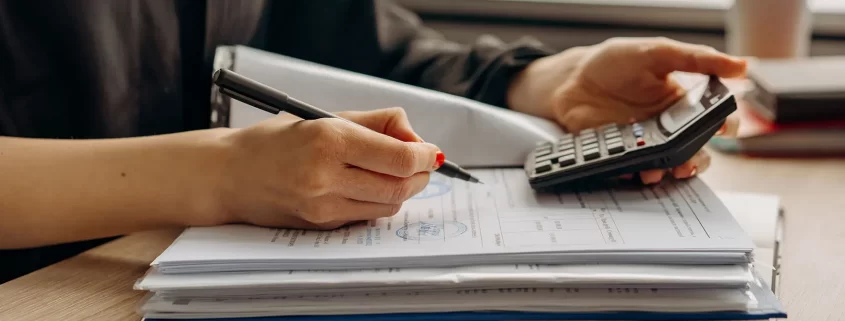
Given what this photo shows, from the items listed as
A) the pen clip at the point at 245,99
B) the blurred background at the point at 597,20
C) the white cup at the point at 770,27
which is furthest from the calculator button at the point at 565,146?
the blurred background at the point at 597,20

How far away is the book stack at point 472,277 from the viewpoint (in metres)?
0.41

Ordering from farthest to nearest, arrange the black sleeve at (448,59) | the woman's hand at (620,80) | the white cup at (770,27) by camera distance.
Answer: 1. the white cup at (770,27)
2. the black sleeve at (448,59)
3. the woman's hand at (620,80)

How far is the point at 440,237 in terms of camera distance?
18.1 inches

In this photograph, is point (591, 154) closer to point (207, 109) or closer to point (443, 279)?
point (443, 279)

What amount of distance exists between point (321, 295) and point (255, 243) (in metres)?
0.06

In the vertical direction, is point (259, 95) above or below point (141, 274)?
above

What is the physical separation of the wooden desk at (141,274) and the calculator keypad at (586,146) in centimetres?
13

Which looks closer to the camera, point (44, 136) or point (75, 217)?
point (75, 217)

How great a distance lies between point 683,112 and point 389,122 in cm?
23

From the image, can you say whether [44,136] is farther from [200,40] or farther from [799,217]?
[799,217]

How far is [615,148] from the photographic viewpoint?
1.81 ft

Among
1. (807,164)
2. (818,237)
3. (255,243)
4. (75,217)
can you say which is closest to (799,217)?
(818,237)

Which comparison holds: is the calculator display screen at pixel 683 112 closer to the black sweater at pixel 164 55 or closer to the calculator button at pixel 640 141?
the calculator button at pixel 640 141

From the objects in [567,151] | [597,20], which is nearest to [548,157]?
[567,151]
